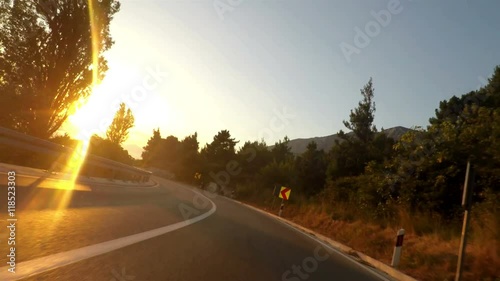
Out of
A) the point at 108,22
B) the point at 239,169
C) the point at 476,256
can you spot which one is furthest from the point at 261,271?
the point at 239,169

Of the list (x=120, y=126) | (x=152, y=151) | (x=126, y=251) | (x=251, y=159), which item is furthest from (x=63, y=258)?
(x=152, y=151)

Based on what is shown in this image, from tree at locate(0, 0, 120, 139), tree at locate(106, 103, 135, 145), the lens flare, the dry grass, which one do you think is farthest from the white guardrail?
tree at locate(106, 103, 135, 145)

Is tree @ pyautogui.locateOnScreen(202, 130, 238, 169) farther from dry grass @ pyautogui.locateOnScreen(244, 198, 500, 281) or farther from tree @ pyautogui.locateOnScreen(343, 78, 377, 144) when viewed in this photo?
dry grass @ pyautogui.locateOnScreen(244, 198, 500, 281)

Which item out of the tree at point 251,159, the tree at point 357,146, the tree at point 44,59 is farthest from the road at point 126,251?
the tree at point 251,159

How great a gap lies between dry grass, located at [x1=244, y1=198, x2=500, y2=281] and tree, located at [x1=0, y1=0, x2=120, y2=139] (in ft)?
48.0

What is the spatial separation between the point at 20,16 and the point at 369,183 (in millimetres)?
19227

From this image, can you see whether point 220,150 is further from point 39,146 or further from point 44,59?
point 39,146

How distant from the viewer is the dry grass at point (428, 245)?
881 cm

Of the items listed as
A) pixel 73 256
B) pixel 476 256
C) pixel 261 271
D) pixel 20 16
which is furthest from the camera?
pixel 20 16

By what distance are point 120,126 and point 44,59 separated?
150ft

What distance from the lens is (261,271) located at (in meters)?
5.85

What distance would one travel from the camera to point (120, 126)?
63.2 m

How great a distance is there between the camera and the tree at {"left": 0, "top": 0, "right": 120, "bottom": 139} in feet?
58.5

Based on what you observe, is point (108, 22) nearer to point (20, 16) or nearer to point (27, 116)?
point (20, 16)
